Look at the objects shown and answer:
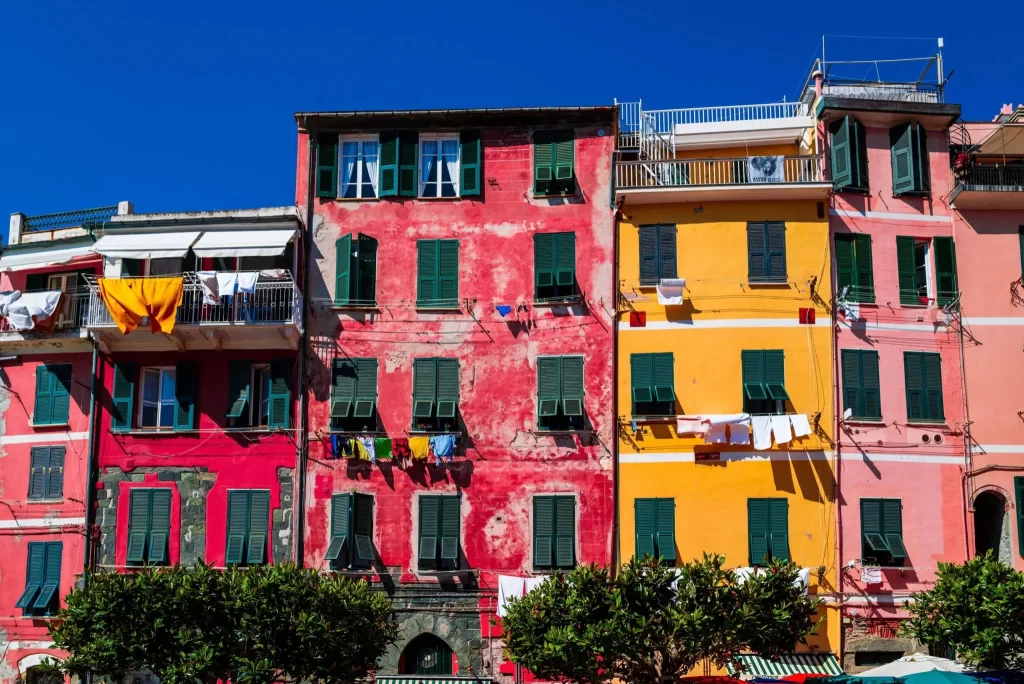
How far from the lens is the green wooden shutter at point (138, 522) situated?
115ft

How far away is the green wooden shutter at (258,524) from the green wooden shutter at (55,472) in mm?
6184

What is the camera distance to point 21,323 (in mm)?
36688

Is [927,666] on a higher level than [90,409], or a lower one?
lower

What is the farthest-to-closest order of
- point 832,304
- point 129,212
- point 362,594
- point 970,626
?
point 129,212, point 832,304, point 362,594, point 970,626

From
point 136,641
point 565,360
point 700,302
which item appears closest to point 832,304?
point 700,302

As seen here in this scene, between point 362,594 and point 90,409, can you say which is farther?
point 90,409

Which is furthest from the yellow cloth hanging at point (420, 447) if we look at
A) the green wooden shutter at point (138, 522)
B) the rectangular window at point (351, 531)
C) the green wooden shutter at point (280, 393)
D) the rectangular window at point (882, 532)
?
the rectangular window at point (882, 532)

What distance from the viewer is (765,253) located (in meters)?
35.1

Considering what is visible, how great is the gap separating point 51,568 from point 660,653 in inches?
732

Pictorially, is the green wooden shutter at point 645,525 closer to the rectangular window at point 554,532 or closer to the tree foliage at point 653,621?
the rectangular window at point 554,532

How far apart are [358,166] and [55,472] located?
13.1 m

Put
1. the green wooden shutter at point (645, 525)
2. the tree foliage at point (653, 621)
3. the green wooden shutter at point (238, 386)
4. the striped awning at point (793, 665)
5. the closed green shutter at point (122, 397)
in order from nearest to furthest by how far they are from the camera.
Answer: the tree foliage at point (653, 621) → the striped awning at point (793, 665) → the green wooden shutter at point (645, 525) → the green wooden shutter at point (238, 386) → the closed green shutter at point (122, 397)

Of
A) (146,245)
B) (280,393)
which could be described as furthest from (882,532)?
(146,245)

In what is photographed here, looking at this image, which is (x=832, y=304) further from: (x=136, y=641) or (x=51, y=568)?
(x=51, y=568)
